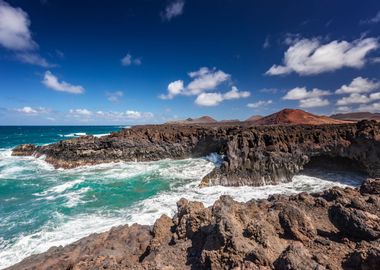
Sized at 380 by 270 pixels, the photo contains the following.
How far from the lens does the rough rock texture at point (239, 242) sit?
14.1 feet

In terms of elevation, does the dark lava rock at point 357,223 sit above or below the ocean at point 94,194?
above

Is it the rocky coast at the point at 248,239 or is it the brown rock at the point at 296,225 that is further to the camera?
the brown rock at the point at 296,225

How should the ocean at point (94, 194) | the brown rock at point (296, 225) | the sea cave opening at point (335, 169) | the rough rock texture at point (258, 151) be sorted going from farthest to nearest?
the sea cave opening at point (335, 169) → the rough rock texture at point (258, 151) → the ocean at point (94, 194) → the brown rock at point (296, 225)

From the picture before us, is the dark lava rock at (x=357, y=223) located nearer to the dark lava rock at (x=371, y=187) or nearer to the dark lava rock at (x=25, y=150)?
the dark lava rock at (x=371, y=187)

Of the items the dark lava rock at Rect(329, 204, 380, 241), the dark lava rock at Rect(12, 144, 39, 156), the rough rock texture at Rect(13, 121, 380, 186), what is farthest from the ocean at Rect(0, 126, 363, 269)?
the dark lava rock at Rect(12, 144, 39, 156)

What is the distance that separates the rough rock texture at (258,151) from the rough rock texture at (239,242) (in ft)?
32.8

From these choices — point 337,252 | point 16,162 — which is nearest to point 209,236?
point 337,252

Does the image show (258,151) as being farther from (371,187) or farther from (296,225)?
(296,225)

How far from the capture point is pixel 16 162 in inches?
1100

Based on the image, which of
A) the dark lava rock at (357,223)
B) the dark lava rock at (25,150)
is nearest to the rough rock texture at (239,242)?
the dark lava rock at (357,223)

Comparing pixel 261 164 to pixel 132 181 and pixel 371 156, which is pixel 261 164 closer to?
pixel 371 156

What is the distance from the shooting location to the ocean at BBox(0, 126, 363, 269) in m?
10.1

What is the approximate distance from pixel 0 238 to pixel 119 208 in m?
5.26

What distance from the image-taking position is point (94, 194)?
50.9 feet
